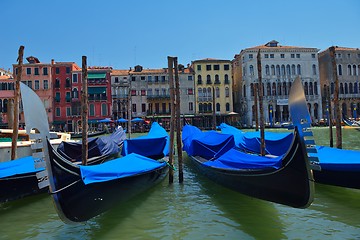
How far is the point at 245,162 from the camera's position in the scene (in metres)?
5.46

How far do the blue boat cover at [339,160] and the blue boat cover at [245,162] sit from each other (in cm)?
122

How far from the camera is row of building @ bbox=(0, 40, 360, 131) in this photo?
34438mm

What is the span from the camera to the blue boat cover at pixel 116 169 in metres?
4.23

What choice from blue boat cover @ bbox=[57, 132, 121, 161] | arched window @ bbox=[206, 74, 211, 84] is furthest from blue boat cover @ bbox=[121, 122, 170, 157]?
arched window @ bbox=[206, 74, 211, 84]

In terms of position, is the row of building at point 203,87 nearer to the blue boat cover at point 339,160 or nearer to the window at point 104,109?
the window at point 104,109

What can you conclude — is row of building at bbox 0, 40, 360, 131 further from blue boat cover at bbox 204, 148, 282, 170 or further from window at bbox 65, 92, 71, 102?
blue boat cover at bbox 204, 148, 282, 170

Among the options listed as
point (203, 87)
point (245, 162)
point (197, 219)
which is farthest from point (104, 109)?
point (197, 219)

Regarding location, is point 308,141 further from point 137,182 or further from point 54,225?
point 54,225

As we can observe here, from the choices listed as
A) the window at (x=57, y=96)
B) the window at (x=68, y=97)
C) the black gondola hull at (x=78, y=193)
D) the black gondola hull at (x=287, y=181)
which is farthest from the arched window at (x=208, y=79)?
the black gondola hull at (x=78, y=193)

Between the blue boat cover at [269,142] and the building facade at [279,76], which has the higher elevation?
the building facade at [279,76]

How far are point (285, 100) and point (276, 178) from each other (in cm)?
3444

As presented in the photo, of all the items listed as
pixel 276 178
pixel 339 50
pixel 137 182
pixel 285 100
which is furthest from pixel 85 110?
pixel 339 50

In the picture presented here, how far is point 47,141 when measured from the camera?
3.65 meters

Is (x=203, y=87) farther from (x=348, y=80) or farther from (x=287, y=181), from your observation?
(x=287, y=181)
